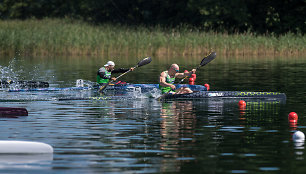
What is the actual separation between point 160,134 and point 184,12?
4895 centimetres

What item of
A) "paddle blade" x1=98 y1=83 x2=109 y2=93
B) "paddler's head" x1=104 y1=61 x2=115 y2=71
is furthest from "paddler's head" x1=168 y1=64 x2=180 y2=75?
"paddler's head" x1=104 y1=61 x2=115 y2=71

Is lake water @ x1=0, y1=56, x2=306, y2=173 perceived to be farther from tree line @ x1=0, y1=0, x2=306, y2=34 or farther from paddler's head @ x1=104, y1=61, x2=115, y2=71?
Result: tree line @ x1=0, y1=0, x2=306, y2=34

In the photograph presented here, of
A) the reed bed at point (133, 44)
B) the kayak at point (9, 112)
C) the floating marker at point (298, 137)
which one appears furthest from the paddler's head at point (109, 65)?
the reed bed at point (133, 44)

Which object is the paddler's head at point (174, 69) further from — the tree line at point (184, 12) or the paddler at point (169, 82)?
the tree line at point (184, 12)

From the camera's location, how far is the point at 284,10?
56.7m

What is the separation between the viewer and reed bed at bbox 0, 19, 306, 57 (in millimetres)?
40875

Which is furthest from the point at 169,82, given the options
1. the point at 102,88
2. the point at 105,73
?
the point at 105,73

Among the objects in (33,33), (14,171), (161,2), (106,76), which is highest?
(161,2)

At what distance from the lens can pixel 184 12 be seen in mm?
61406

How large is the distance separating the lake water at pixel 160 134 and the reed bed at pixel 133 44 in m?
17.6

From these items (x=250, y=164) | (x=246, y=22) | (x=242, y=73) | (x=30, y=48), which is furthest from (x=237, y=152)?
(x=246, y=22)

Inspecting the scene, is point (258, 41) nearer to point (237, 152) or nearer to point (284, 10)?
point (284, 10)

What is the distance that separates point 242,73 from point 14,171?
21.4 meters

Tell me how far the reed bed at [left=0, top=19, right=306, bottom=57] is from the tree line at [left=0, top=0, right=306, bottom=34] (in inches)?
158
